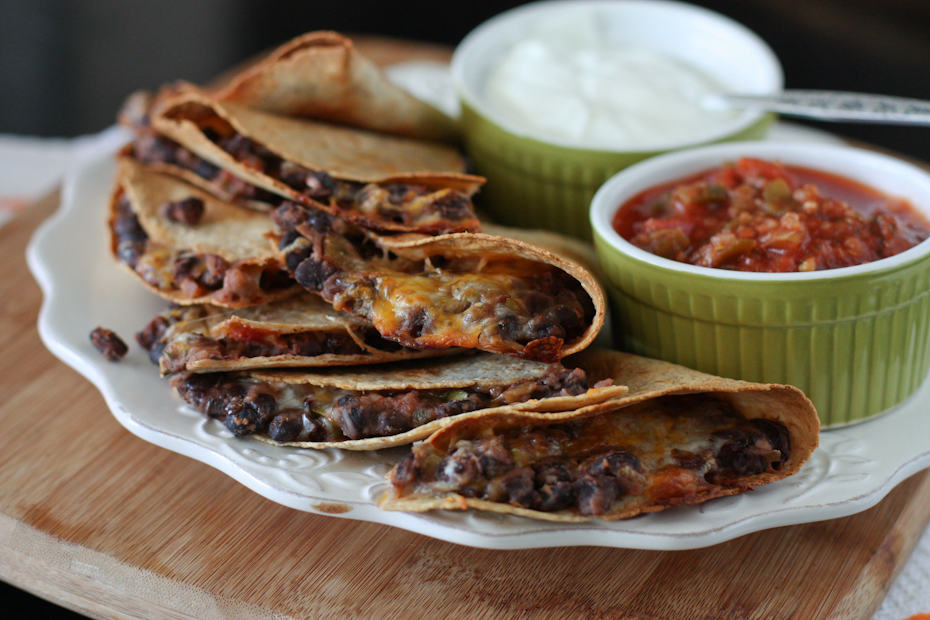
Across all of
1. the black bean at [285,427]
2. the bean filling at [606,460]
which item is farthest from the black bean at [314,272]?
the bean filling at [606,460]

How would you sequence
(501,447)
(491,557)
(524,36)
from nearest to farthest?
(501,447) → (491,557) → (524,36)

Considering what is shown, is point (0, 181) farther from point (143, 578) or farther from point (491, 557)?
point (491, 557)

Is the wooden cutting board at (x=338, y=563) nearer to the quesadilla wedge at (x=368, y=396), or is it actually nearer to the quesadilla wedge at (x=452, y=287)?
the quesadilla wedge at (x=368, y=396)

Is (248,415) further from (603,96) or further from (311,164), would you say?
(603,96)

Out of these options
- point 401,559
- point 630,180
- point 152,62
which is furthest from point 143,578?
point 152,62

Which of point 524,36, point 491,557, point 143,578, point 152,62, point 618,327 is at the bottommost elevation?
point 152,62

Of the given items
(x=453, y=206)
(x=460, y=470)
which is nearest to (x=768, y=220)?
(x=453, y=206)
